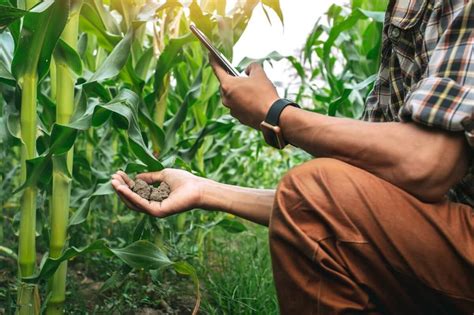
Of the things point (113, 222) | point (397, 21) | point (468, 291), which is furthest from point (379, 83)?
point (113, 222)

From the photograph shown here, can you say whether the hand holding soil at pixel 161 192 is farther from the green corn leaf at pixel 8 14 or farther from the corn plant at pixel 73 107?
the green corn leaf at pixel 8 14

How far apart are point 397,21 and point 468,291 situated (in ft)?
2.02

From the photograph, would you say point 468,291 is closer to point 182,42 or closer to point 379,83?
point 379,83

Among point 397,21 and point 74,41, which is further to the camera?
point 74,41

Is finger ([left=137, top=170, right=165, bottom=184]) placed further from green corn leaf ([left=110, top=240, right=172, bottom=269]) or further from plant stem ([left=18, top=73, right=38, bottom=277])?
plant stem ([left=18, top=73, right=38, bottom=277])

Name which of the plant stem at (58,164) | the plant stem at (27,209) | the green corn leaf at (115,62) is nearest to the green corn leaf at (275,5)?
the green corn leaf at (115,62)

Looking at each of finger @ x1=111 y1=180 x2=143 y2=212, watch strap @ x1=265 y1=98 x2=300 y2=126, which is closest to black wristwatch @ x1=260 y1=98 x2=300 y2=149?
watch strap @ x1=265 y1=98 x2=300 y2=126

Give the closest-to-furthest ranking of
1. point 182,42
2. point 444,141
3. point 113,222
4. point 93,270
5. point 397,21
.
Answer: point 444,141 → point 397,21 → point 182,42 → point 93,270 → point 113,222

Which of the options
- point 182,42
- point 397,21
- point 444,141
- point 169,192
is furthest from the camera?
point 182,42

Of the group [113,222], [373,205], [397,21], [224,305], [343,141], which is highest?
[397,21]

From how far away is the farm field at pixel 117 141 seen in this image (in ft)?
5.42

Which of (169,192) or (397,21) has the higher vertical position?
(397,21)

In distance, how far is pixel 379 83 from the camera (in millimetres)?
1638

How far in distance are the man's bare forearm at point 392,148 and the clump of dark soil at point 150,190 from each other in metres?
0.39
